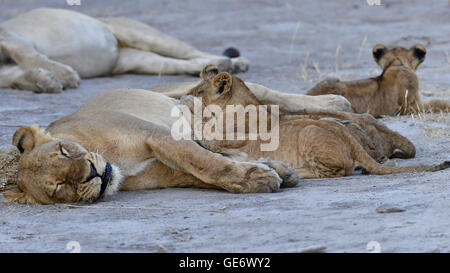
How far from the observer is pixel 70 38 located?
920cm

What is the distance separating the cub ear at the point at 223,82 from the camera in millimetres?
5438

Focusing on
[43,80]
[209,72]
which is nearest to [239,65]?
[43,80]

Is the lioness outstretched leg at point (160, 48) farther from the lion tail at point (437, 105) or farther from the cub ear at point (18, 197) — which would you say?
the cub ear at point (18, 197)

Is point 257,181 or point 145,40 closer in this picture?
point 257,181

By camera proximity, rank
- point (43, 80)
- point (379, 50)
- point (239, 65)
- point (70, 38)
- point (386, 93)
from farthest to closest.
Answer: point (239, 65) < point (70, 38) < point (43, 80) < point (379, 50) < point (386, 93)

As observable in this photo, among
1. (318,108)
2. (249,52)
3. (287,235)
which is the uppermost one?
(287,235)

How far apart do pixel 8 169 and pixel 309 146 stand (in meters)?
1.61

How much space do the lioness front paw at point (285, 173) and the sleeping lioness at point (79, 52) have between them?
406 cm

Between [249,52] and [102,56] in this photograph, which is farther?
[249,52]

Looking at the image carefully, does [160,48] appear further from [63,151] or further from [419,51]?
[63,151]
